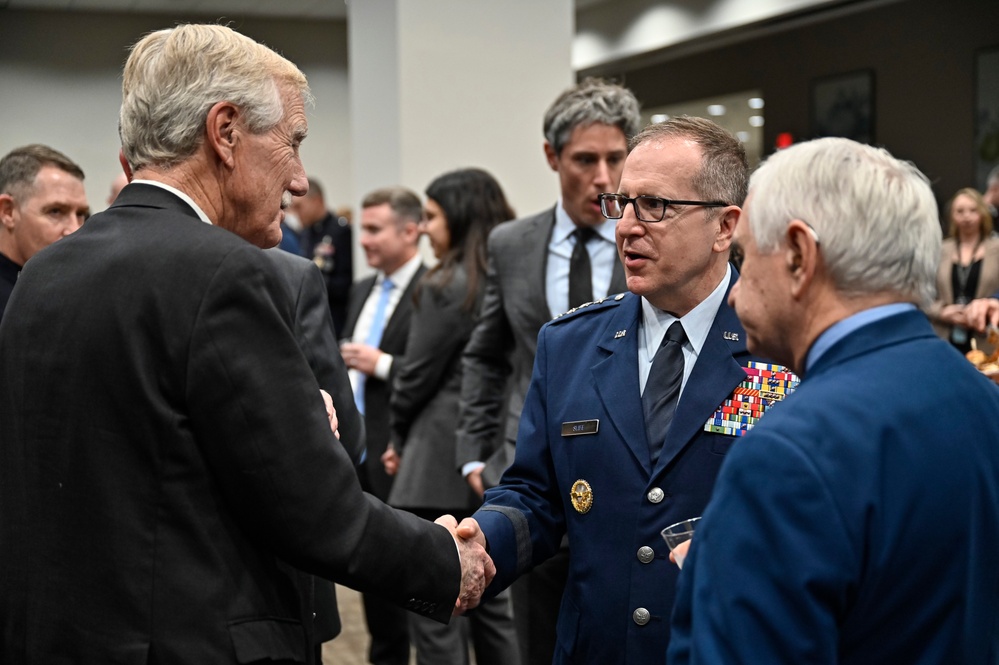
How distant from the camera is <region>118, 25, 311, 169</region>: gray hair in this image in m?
1.71

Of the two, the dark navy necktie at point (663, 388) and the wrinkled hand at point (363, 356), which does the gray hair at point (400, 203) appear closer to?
the wrinkled hand at point (363, 356)

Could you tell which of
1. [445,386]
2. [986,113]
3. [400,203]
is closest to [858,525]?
[445,386]

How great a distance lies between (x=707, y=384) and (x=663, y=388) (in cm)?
10

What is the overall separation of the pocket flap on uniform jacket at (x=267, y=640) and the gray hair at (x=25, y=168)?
2.26m

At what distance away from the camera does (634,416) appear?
6.51 ft

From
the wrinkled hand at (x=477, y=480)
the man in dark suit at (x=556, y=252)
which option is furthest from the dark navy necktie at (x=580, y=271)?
the wrinkled hand at (x=477, y=480)

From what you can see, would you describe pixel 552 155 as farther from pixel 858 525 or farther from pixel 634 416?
pixel 858 525

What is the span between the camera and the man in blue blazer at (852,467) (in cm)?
124

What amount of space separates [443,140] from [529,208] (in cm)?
59

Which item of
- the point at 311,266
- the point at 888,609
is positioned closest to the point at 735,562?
the point at 888,609

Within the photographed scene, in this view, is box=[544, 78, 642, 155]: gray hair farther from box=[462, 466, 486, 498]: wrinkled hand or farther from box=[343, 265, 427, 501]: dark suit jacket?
box=[343, 265, 427, 501]: dark suit jacket

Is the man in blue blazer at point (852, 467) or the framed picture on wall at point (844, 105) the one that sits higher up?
the framed picture on wall at point (844, 105)

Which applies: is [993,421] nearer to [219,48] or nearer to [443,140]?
[219,48]

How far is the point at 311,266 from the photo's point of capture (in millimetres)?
2924
